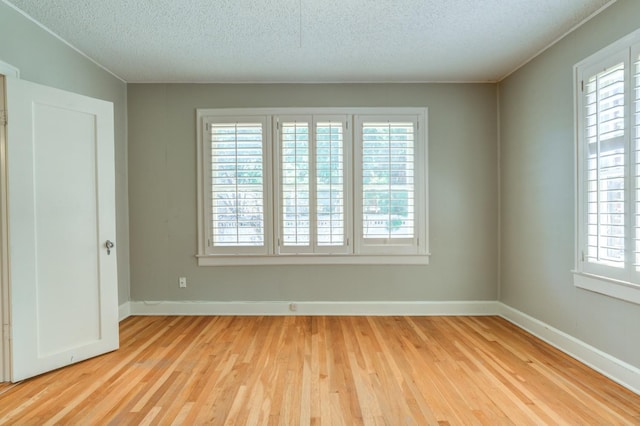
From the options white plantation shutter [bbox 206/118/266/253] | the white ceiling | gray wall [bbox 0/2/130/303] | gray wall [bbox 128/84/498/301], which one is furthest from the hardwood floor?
the white ceiling

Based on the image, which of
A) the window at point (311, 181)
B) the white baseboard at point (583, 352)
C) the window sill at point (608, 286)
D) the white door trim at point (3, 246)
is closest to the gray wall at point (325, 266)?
the window at point (311, 181)

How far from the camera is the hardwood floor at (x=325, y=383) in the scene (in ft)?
6.45

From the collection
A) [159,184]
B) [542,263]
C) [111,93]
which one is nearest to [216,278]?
[159,184]

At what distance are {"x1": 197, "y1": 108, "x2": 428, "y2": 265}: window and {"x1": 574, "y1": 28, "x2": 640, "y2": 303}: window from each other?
57.8 inches

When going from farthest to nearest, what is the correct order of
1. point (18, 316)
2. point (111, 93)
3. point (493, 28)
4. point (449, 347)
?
point (111, 93)
point (449, 347)
point (493, 28)
point (18, 316)

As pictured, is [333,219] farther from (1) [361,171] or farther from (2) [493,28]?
(2) [493,28]

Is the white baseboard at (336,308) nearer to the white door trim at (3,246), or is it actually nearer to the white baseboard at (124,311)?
the white baseboard at (124,311)

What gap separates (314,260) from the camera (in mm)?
3773

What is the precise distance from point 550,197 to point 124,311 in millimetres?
4511

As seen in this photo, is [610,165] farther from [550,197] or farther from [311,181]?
[311,181]

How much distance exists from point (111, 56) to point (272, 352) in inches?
124

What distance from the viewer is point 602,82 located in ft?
7.97

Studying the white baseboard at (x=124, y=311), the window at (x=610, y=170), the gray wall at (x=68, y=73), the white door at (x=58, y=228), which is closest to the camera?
the window at (x=610, y=170)

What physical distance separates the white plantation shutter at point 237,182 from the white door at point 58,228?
42.7 inches
